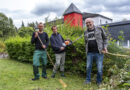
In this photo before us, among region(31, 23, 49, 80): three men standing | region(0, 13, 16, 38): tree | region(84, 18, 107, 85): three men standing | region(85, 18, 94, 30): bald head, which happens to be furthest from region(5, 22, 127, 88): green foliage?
region(0, 13, 16, 38): tree

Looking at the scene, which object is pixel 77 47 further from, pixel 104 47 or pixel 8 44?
Result: pixel 8 44

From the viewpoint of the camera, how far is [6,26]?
Answer: 27.9 m

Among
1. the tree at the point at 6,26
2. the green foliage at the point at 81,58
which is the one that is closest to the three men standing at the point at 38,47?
the green foliage at the point at 81,58

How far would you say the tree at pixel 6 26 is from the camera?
88.7ft

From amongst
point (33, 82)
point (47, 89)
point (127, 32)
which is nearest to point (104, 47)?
point (47, 89)

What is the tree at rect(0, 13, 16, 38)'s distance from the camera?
2703cm

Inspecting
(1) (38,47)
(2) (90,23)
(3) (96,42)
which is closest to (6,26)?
(1) (38,47)

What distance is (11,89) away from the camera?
360 centimetres

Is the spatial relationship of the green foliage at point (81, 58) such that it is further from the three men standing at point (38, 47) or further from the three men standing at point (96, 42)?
the three men standing at point (38, 47)

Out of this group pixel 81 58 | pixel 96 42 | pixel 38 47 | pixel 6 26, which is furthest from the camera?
pixel 6 26

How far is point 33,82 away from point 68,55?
1.77 metres

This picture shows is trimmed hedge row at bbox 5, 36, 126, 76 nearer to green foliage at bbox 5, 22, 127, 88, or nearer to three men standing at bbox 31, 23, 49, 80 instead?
green foliage at bbox 5, 22, 127, 88

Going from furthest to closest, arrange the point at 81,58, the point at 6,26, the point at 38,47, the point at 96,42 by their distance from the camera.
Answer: the point at 6,26 → the point at 81,58 → the point at 38,47 → the point at 96,42

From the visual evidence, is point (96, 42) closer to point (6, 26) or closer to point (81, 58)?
point (81, 58)
